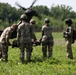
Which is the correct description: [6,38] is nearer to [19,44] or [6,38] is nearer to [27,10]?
[19,44]

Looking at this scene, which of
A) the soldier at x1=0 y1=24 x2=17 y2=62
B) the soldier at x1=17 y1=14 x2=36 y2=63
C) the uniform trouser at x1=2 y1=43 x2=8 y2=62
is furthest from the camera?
the uniform trouser at x1=2 y1=43 x2=8 y2=62

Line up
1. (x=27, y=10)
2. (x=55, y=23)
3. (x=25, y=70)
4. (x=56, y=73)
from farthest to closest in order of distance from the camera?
1. (x=55, y=23)
2. (x=27, y=10)
3. (x=25, y=70)
4. (x=56, y=73)

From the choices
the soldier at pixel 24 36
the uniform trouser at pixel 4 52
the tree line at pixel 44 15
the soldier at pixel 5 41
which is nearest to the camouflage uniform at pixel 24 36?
the soldier at pixel 24 36

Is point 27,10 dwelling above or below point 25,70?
above

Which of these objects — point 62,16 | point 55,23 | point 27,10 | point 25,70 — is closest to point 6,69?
point 25,70

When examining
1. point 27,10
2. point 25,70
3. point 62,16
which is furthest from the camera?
point 62,16

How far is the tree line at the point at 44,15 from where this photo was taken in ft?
364

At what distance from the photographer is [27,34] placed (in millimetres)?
15820

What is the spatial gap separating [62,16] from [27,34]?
122 meters

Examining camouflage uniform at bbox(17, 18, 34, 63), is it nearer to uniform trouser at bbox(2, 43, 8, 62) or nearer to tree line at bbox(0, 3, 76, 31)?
uniform trouser at bbox(2, 43, 8, 62)

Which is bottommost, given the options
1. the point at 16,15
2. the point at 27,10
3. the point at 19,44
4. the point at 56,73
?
the point at 56,73

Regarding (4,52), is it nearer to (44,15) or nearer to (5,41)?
(5,41)

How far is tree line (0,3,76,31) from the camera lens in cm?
11093

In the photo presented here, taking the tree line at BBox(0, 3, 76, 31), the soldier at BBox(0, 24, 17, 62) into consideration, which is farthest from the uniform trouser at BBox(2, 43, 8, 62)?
the tree line at BBox(0, 3, 76, 31)
